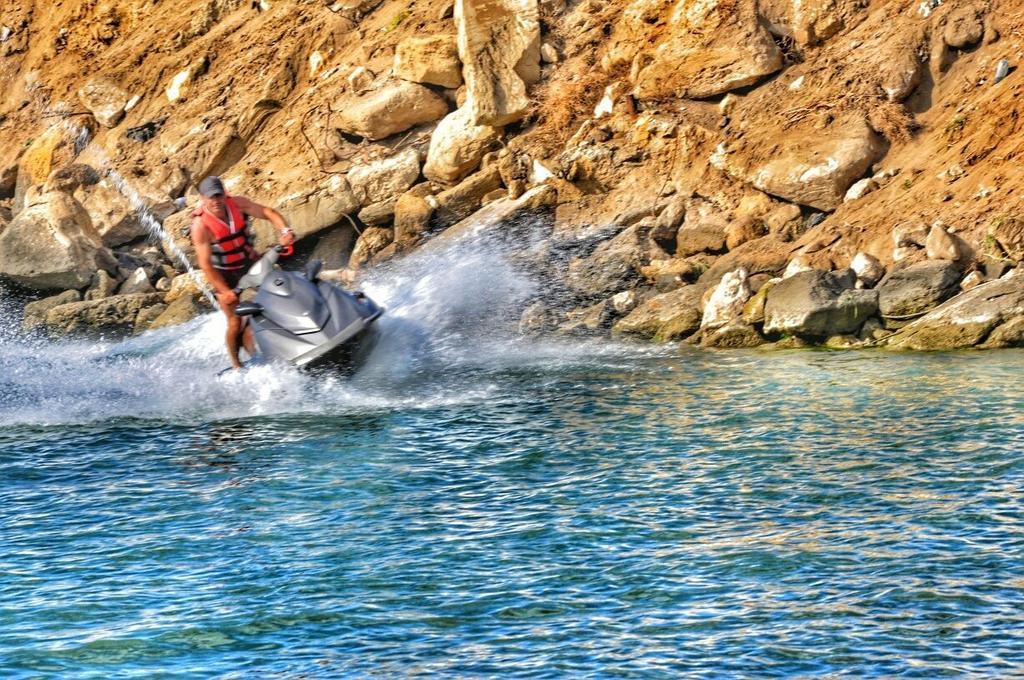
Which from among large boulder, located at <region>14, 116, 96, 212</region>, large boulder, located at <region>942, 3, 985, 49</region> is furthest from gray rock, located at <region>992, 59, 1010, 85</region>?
large boulder, located at <region>14, 116, 96, 212</region>

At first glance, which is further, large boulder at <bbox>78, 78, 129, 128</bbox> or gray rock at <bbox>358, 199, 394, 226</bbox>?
large boulder at <bbox>78, 78, 129, 128</bbox>

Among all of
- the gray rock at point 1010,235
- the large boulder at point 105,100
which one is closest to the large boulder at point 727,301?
the gray rock at point 1010,235

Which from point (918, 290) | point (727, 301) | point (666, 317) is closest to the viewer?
point (918, 290)

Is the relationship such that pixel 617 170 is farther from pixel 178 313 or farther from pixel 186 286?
pixel 186 286

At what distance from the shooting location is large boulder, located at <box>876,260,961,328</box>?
48.2 ft

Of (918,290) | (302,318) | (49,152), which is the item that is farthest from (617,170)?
(49,152)

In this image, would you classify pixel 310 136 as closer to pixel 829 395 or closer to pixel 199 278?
pixel 199 278

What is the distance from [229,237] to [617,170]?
7.13 meters

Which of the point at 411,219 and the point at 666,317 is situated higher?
the point at 411,219

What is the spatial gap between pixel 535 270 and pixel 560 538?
9.42 metres

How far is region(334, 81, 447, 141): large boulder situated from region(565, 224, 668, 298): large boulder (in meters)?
4.37

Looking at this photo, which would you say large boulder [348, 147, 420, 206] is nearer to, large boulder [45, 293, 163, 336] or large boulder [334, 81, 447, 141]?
large boulder [334, 81, 447, 141]

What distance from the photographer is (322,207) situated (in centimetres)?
2097

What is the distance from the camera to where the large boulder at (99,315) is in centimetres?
2025
